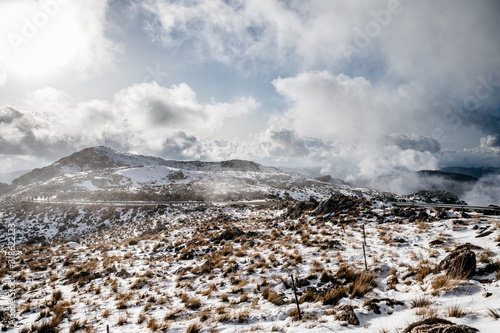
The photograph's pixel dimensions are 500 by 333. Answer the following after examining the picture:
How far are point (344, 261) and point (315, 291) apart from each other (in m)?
2.98

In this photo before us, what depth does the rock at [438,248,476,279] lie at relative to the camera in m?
5.74

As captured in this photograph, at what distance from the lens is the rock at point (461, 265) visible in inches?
226

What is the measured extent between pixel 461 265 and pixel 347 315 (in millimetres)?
3886

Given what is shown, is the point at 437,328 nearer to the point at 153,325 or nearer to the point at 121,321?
the point at 153,325

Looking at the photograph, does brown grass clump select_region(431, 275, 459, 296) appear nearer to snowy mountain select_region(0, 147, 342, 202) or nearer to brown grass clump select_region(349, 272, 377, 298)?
brown grass clump select_region(349, 272, 377, 298)

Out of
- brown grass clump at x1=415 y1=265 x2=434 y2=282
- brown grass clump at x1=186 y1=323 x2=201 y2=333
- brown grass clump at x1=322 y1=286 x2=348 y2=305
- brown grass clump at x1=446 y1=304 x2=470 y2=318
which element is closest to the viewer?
brown grass clump at x1=446 y1=304 x2=470 y2=318

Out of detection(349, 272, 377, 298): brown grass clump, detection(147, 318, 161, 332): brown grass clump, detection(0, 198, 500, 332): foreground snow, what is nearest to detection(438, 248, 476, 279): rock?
detection(0, 198, 500, 332): foreground snow

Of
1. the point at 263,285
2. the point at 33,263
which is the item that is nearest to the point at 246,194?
the point at 33,263

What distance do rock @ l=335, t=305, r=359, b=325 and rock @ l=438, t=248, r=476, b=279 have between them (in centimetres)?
328

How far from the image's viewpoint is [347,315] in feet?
16.5

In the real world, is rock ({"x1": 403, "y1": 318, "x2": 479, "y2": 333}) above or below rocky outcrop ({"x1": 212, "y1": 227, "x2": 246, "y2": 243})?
above

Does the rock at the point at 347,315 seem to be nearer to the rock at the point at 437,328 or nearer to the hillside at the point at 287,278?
the hillside at the point at 287,278

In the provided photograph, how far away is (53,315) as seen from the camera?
7277 millimetres

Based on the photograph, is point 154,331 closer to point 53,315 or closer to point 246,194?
point 53,315
